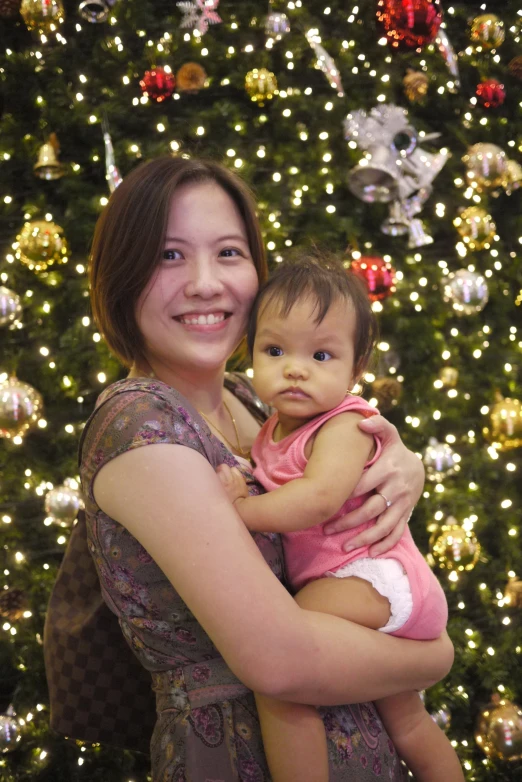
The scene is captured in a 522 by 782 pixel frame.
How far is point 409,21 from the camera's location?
2.83m

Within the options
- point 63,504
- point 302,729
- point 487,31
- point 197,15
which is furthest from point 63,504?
point 487,31

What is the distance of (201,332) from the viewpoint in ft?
4.42

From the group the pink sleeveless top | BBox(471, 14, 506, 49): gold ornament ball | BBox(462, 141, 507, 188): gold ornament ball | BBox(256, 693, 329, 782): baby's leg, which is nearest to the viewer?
BBox(256, 693, 329, 782): baby's leg

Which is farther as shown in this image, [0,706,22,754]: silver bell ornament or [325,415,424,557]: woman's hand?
[0,706,22,754]: silver bell ornament

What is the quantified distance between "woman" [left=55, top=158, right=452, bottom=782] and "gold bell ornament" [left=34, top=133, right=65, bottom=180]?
1.77 metres

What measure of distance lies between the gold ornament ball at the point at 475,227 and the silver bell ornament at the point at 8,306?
6.39 ft

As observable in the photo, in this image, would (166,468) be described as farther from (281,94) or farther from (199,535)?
(281,94)

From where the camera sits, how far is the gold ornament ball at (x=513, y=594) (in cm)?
313

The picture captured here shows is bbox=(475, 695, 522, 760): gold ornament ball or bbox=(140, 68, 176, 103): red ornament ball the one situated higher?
bbox=(140, 68, 176, 103): red ornament ball

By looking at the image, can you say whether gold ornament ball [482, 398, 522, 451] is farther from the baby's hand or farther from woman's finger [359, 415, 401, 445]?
the baby's hand

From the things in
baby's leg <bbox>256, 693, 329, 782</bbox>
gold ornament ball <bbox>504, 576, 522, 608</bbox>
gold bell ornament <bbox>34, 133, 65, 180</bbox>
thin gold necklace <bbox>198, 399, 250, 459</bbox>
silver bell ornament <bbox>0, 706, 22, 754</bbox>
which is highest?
gold bell ornament <bbox>34, 133, 65, 180</bbox>

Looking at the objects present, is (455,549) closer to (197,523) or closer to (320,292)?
(320,292)

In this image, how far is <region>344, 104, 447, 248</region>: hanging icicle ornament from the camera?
10.1ft

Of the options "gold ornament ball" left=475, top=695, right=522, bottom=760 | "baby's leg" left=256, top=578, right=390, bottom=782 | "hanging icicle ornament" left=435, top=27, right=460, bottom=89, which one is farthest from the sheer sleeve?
"hanging icicle ornament" left=435, top=27, right=460, bottom=89
